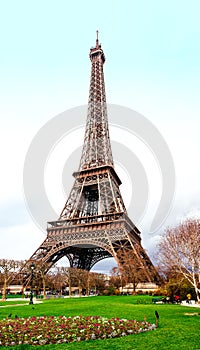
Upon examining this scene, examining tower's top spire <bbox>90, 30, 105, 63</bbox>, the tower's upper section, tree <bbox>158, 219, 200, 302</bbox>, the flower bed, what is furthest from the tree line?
tower's top spire <bbox>90, 30, 105, 63</bbox>

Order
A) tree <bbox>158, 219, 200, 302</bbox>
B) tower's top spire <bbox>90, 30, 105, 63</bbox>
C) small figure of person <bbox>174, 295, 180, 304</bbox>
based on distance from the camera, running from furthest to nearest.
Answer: tower's top spire <bbox>90, 30, 105, 63</bbox> → small figure of person <bbox>174, 295, 180, 304</bbox> → tree <bbox>158, 219, 200, 302</bbox>

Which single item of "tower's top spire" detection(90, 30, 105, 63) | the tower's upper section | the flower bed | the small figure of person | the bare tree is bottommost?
the small figure of person

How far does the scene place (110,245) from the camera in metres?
40.5

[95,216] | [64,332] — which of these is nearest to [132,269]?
[95,216]

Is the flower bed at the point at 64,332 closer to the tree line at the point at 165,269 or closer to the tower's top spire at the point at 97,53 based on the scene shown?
the tree line at the point at 165,269

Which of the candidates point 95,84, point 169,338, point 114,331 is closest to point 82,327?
point 114,331

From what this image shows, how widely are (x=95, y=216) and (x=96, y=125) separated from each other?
82.3ft

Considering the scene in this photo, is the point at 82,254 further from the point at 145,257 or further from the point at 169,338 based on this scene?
the point at 169,338

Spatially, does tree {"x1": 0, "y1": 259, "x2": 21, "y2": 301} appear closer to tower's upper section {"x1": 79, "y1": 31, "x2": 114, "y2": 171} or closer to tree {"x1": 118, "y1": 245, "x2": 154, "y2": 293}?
tree {"x1": 118, "y1": 245, "x2": 154, "y2": 293}

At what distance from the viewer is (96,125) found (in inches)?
2532

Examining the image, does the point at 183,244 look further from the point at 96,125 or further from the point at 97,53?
the point at 97,53

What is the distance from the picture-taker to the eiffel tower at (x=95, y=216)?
42644 millimetres

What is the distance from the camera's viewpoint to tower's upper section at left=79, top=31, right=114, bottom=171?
5894 centimetres

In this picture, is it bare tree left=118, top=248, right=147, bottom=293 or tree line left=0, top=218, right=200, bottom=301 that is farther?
bare tree left=118, top=248, right=147, bottom=293
